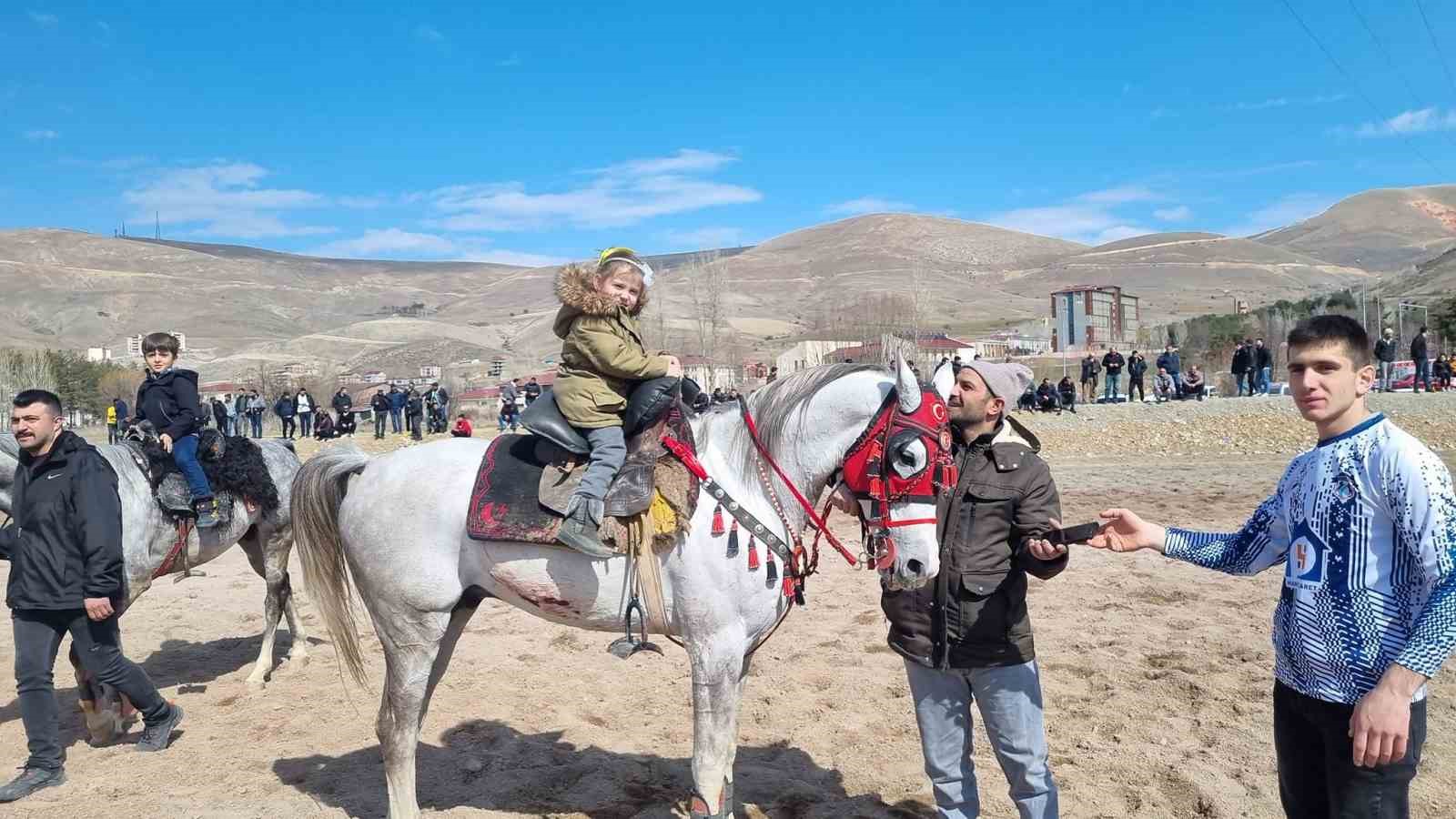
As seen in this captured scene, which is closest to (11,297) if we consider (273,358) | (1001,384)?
(273,358)

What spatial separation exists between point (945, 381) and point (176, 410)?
211 inches

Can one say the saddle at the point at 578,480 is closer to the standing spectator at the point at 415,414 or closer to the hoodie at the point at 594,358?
the hoodie at the point at 594,358

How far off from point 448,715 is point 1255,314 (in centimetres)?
8600

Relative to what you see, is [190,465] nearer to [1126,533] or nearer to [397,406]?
[1126,533]

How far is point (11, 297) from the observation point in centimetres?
15762

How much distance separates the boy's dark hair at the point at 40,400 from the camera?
15.5 ft

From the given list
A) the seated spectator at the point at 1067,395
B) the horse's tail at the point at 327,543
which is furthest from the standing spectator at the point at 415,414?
the horse's tail at the point at 327,543

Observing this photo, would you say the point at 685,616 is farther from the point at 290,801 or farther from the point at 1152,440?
the point at 1152,440

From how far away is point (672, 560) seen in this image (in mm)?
3762

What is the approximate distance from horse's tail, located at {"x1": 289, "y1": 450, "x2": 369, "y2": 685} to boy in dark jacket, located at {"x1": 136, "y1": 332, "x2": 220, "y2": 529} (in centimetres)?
194

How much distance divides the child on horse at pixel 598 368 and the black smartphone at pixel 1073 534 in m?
1.71

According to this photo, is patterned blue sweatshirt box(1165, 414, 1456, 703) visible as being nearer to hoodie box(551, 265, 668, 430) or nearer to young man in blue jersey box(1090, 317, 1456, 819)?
young man in blue jersey box(1090, 317, 1456, 819)

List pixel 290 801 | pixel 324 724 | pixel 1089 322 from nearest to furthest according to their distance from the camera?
pixel 290 801 → pixel 324 724 → pixel 1089 322

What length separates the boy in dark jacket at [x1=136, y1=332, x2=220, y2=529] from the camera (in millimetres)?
6039
